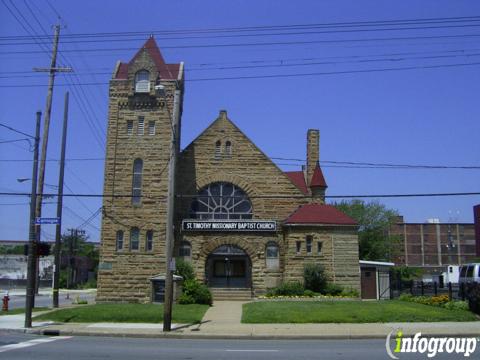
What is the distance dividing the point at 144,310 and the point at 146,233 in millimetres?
12599

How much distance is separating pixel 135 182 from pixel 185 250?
5797mm

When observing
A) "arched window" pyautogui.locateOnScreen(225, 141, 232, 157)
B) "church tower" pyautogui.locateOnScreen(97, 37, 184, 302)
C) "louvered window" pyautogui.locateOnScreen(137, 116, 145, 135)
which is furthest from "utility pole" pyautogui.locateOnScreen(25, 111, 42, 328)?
"arched window" pyautogui.locateOnScreen(225, 141, 232, 157)

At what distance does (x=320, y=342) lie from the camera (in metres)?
17.6

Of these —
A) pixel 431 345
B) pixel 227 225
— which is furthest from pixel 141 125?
pixel 431 345

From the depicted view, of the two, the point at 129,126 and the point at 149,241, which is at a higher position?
the point at 129,126

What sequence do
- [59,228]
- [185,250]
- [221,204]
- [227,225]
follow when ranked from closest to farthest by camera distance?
[59,228] < [227,225] < [185,250] < [221,204]

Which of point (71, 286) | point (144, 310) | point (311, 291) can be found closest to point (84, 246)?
point (71, 286)

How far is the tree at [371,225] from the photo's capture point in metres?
68.5

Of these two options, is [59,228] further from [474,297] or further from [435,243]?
[435,243]

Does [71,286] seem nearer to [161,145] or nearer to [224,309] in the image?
[161,145]

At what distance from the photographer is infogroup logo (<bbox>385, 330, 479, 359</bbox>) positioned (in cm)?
1422

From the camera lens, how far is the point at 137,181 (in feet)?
124

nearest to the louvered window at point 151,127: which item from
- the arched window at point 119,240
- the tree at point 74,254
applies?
the arched window at point 119,240

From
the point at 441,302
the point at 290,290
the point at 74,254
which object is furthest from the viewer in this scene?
the point at 74,254
